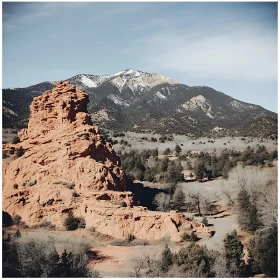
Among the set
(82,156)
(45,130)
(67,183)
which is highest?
(45,130)

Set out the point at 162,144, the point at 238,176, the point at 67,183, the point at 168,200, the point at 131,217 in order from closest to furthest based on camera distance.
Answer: the point at 131,217, the point at 67,183, the point at 168,200, the point at 238,176, the point at 162,144

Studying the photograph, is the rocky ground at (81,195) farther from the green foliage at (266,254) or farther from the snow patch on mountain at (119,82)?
the snow patch on mountain at (119,82)

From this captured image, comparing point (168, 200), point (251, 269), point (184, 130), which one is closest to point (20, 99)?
point (184, 130)

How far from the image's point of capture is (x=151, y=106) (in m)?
104

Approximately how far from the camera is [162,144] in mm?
67375

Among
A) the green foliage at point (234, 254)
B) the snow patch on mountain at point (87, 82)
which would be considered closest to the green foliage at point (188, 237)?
the green foliage at point (234, 254)

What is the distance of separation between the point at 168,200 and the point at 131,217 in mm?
8759

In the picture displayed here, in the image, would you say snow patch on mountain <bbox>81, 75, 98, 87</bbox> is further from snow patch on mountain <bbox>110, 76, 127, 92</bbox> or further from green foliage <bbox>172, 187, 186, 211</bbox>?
green foliage <bbox>172, 187, 186, 211</bbox>

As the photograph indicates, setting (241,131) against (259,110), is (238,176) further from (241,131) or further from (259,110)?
(259,110)

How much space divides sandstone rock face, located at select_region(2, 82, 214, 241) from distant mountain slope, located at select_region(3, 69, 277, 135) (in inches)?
1398

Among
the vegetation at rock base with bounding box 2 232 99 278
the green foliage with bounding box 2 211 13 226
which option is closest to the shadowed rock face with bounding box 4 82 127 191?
the green foliage with bounding box 2 211 13 226

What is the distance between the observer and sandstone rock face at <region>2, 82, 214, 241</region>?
1916cm

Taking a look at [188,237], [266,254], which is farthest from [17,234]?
[266,254]

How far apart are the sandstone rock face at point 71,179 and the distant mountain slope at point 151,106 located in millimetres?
35499
